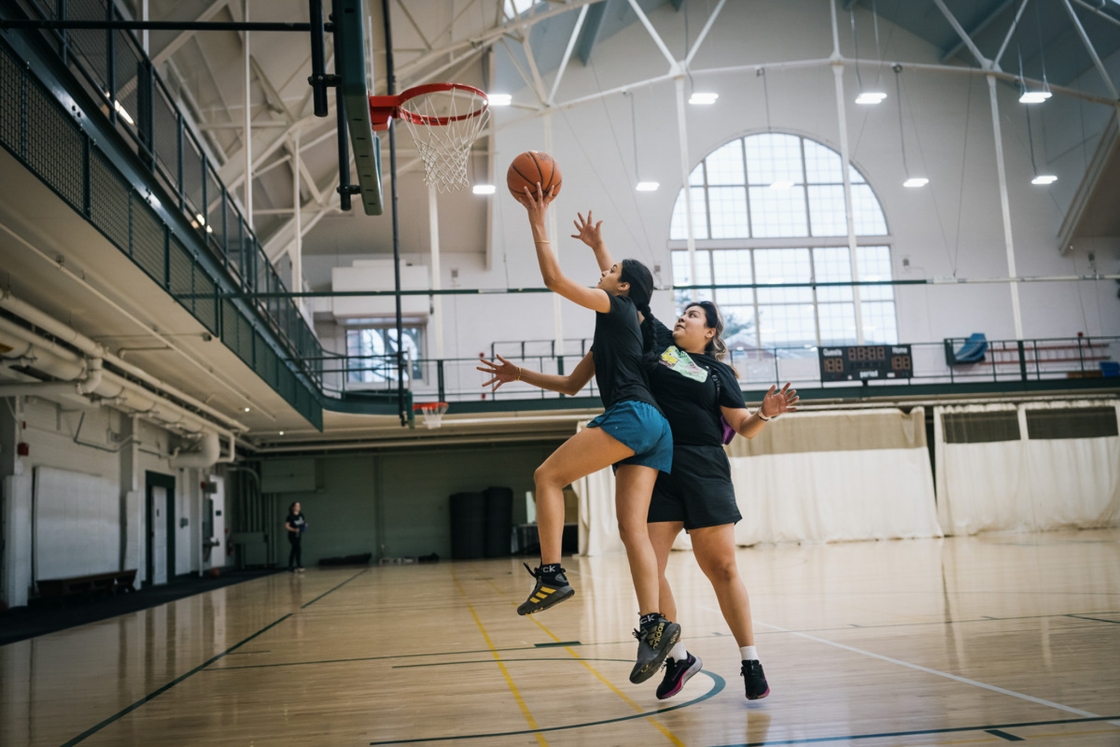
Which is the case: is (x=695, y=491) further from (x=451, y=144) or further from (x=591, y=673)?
(x=451, y=144)

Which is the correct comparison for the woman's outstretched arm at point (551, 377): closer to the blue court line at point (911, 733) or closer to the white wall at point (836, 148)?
the blue court line at point (911, 733)

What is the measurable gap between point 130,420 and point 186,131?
24.0ft

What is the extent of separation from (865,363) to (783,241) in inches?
270

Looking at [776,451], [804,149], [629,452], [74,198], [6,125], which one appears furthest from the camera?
[804,149]

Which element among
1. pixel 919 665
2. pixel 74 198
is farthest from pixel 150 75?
pixel 919 665

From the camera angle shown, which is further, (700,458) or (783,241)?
(783,241)

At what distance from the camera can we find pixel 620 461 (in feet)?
12.3

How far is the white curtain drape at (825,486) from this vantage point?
19.6 metres

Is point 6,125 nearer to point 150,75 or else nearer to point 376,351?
point 150,75

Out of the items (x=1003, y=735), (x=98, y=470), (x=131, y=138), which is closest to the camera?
(x=1003, y=735)

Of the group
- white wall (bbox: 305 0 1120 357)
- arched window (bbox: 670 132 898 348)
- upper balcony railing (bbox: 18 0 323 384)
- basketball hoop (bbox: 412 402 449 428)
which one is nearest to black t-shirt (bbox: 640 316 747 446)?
upper balcony railing (bbox: 18 0 323 384)

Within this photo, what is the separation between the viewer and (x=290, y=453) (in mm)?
23547

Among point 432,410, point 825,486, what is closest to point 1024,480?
point 825,486

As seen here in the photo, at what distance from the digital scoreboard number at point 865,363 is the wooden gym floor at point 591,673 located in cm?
1011
